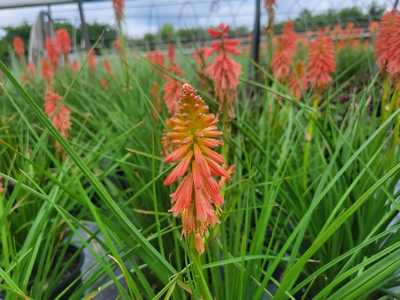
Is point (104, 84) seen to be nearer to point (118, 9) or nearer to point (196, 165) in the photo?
point (118, 9)

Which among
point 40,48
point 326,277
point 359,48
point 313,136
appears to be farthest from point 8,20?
point 326,277

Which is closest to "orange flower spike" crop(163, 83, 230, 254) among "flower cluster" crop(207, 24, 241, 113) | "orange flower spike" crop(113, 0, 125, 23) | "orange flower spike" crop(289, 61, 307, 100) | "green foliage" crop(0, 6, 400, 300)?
"green foliage" crop(0, 6, 400, 300)

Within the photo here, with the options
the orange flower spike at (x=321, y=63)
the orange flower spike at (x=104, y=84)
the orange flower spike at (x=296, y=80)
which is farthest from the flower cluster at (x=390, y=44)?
the orange flower spike at (x=104, y=84)

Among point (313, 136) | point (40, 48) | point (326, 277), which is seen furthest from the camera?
point (40, 48)

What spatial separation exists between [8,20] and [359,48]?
16.7 ft

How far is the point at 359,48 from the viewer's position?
17.3ft

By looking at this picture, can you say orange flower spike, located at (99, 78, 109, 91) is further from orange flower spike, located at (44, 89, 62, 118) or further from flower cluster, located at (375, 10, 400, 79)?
flower cluster, located at (375, 10, 400, 79)

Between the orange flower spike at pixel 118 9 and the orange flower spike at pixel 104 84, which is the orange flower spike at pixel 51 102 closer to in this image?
the orange flower spike at pixel 118 9

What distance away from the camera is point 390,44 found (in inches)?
52.2

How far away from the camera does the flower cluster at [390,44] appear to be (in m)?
1.27

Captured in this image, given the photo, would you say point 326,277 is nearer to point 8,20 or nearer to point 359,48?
point 359,48

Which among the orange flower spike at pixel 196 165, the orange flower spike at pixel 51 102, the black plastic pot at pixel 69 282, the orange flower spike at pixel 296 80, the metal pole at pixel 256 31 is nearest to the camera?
the orange flower spike at pixel 196 165

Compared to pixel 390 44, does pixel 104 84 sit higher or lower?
lower

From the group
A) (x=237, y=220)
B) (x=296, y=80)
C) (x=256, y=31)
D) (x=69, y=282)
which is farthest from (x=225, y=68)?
(x=256, y=31)
